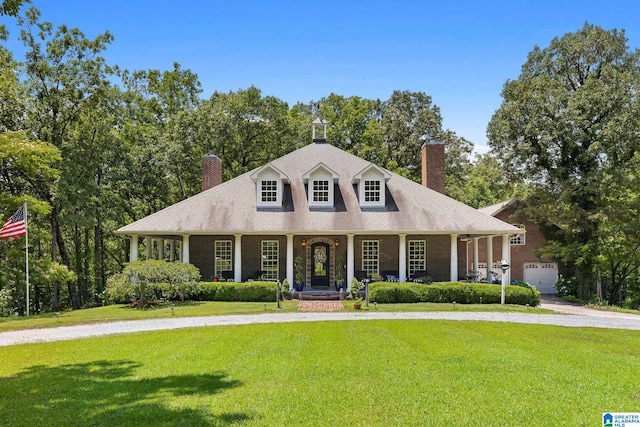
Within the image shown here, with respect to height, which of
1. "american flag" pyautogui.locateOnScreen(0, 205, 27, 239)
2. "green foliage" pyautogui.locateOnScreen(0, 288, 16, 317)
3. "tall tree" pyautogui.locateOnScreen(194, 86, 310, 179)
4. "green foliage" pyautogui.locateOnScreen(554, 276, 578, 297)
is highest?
"tall tree" pyautogui.locateOnScreen(194, 86, 310, 179)

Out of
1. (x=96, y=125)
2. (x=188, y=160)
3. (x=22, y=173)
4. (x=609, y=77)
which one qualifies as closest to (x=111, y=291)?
(x=22, y=173)

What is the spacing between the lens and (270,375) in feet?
26.5

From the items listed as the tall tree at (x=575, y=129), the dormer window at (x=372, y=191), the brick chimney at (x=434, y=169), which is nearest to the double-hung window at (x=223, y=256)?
the dormer window at (x=372, y=191)

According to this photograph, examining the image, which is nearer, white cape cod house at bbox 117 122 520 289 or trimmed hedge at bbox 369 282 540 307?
trimmed hedge at bbox 369 282 540 307

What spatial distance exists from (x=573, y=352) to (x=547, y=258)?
23.8 m

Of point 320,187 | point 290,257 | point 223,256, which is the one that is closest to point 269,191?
point 320,187

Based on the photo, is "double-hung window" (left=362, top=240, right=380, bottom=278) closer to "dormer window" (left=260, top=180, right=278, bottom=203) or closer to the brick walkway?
the brick walkway

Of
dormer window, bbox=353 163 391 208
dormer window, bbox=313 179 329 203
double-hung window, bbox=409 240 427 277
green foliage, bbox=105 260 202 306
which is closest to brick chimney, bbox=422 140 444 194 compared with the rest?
dormer window, bbox=353 163 391 208

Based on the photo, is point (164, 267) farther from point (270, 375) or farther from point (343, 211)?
point (270, 375)

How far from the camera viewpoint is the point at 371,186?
24422 millimetres

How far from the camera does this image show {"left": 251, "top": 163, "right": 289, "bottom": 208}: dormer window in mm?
24031

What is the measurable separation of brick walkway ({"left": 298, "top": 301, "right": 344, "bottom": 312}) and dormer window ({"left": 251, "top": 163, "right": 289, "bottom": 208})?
249 inches

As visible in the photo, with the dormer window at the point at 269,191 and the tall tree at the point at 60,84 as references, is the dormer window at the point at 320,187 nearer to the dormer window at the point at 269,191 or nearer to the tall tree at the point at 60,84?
the dormer window at the point at 269,191

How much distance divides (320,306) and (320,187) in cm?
758
